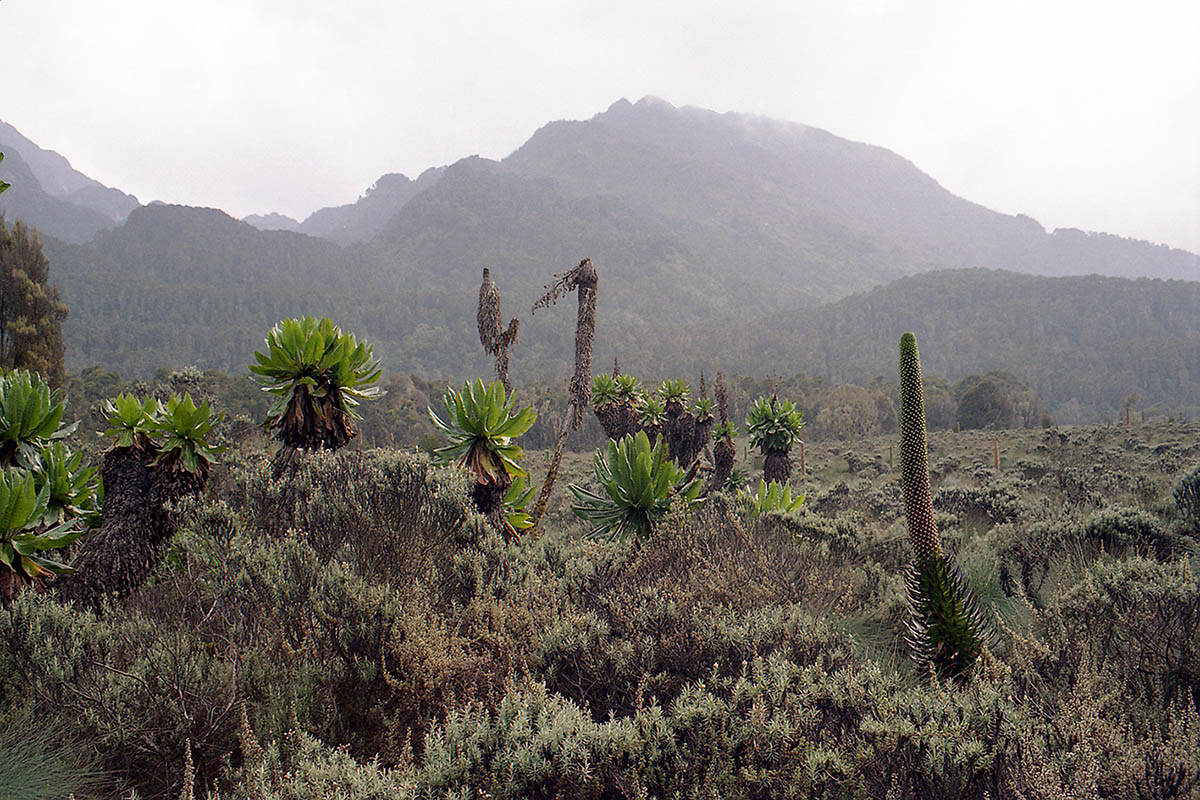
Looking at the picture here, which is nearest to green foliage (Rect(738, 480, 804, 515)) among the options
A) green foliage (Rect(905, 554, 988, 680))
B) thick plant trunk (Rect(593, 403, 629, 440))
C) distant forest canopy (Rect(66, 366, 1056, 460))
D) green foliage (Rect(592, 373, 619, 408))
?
green foliage (Rect(905, 554, 988, 680))

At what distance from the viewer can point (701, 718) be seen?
2635 millimetres

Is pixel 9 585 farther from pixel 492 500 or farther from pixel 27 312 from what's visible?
pixel 27 312

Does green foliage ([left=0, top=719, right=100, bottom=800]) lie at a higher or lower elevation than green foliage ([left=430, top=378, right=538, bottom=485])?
lower

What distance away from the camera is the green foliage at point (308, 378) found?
5.75m

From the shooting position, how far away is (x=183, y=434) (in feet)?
16.6

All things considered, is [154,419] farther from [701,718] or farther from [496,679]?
[701,718]

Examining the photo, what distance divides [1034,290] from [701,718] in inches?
5874

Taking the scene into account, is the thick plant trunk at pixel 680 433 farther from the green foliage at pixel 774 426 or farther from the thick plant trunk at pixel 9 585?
the thick plant trunk at pixel 9 585

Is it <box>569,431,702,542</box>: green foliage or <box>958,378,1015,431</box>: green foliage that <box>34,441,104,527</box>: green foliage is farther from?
<box>958,378,1015,431</box>: green foliage

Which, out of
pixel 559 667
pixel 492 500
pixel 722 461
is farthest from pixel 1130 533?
pixel 722 461

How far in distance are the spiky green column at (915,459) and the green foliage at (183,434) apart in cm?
540

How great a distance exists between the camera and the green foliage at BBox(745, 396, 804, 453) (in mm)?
14023

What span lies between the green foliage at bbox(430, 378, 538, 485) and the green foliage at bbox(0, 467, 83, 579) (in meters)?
3.13

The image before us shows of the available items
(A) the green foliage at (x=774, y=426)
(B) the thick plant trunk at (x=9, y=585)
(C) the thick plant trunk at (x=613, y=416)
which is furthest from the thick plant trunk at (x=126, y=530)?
(A) the green foliage at (x=774, y=426)
